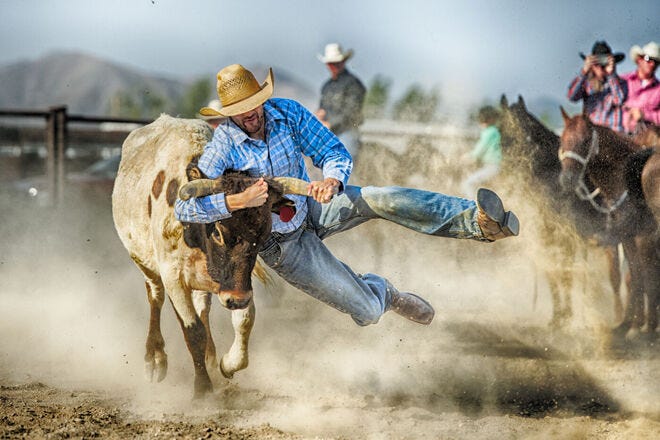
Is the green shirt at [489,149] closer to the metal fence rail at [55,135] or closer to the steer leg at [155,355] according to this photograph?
the steer leg at [155,355]

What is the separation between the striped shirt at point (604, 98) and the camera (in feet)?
24.2

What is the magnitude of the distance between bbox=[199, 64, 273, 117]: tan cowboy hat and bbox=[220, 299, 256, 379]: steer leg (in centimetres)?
123

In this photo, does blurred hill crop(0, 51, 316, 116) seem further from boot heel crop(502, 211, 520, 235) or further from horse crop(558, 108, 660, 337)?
boot heel crop(502, 211, 520, 235)

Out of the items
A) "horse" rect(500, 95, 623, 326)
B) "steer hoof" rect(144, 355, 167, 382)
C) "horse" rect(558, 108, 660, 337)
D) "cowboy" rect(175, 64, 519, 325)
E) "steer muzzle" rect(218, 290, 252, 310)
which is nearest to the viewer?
"cowboy" rect(175, 64, 519, 325)

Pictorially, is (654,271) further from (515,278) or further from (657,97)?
(657,97)

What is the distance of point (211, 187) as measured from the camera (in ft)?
11.8

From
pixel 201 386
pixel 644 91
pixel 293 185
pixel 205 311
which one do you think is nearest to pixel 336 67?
pixel 644 91

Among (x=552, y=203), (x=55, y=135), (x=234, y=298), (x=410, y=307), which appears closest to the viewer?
(x=234, y=298)

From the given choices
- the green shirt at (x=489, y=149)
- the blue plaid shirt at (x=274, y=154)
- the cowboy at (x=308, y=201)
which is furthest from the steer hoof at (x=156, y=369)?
the green shirt at (x=489, y=149)

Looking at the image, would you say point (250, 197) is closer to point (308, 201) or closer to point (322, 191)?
point (322, 191)

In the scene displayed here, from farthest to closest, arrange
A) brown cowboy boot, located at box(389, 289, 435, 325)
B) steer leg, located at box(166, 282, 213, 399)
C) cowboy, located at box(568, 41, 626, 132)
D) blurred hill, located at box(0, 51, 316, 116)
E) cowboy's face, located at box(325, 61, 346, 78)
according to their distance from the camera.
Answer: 1. blurred hill, located at box(0, 51, 316, 116)
2. cowboy's face, located at box(325, 61, 346, 78)
3. cowboy, located at box(568, 41, 626, 132)
4. brown cowboy boot, located at box(389, 289, 435, 325)
5. steer leg, located at box(166, 282, 213, 399)

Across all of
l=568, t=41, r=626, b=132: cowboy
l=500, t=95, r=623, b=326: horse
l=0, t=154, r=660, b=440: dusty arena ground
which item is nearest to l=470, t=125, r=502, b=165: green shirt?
l=500, t=95, r=623, b=326: horse

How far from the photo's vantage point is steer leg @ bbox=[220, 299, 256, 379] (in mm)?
4434

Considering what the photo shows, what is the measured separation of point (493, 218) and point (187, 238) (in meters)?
1.43
